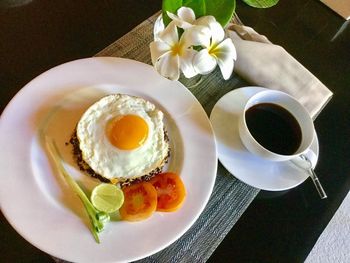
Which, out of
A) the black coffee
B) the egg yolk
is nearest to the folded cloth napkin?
the black coffee

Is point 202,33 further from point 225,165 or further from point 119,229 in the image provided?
point 119,229

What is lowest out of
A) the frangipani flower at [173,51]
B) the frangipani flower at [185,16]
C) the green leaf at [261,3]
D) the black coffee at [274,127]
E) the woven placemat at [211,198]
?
the woven placemat at [211,198]

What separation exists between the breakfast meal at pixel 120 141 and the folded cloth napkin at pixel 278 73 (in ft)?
1.11

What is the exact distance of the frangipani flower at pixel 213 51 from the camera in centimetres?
90

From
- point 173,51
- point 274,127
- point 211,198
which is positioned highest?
point 173,51

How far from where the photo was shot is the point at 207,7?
3.42 ft

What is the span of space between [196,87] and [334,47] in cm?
54

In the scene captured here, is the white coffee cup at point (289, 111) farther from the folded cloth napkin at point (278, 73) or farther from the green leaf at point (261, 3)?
the green leaf at point (261, 3)

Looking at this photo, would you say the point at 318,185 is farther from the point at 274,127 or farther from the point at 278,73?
the point at 278,73

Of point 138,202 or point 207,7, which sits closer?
point 138,202

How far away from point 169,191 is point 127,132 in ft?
0.58

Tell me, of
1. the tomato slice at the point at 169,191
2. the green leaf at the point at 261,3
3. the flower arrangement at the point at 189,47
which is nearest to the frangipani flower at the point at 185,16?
the flower arrangement at the point at 189,47

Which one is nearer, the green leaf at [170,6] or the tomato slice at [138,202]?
the tomato slice at [138,202]

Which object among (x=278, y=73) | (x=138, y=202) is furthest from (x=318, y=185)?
(x=138, y=202)
